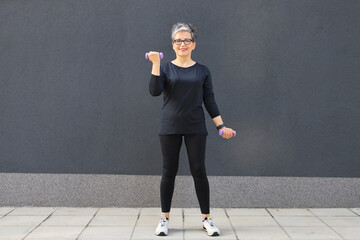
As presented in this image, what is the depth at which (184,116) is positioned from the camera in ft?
11.2

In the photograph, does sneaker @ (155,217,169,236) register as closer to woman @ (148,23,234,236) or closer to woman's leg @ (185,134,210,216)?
woman @ (148,23,234,236)

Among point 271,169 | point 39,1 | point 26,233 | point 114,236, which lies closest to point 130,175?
point 114,236

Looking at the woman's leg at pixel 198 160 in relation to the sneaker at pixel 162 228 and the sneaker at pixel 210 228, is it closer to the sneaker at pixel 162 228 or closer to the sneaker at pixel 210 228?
the sneaker at pixel 210 228

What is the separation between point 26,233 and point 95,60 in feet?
6.14

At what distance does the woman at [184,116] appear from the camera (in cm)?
342

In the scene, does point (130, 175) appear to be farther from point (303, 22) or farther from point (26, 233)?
point (303, 22)

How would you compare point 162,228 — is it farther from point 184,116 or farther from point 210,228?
point 184,116

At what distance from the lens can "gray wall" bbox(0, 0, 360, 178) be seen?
424 centimetres

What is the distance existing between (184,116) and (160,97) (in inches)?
36.5

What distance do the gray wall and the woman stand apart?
779 mm

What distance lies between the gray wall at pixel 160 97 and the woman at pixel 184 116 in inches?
30.7

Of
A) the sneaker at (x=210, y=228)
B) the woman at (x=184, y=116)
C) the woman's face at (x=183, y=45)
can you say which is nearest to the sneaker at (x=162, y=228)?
the woman at (x=184, y=116)

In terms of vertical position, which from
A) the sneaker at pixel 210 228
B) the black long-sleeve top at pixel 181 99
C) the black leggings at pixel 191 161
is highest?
the black long-sleeve top at pixel 181 99

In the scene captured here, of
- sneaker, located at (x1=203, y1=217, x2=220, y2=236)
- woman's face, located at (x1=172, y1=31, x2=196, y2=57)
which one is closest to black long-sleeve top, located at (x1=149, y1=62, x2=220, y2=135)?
woman's face, located at (x1=172, y1=31, x2=196, y2=57)
